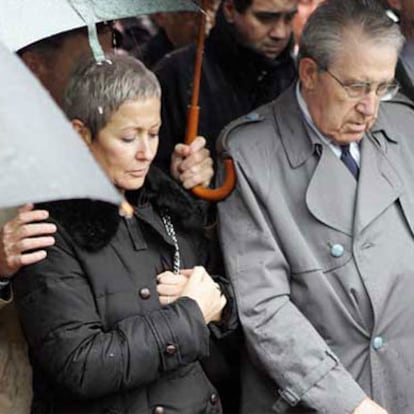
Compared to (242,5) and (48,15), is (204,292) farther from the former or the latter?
A: (242,5)

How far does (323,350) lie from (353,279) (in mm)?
250

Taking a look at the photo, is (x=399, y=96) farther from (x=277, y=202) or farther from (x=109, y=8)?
(x=109, y=8)

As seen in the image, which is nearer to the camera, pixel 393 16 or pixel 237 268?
pixel 237 268

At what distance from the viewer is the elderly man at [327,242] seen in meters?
3.83

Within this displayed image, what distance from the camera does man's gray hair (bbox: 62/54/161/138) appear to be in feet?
11.7

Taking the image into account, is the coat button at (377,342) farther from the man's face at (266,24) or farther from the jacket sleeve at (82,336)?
the man's face at (266,24)

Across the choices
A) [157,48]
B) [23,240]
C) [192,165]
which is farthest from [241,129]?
[157,48]

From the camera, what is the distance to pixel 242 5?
4.77 m

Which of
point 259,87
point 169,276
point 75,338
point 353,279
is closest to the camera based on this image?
point 75,338

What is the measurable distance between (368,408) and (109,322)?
2.91 feet

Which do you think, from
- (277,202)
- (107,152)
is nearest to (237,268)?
(277,202)

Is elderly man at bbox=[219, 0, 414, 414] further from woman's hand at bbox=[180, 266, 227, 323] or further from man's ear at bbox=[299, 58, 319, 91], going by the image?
woman's hand at bbox=[180, 266, 227, 323]

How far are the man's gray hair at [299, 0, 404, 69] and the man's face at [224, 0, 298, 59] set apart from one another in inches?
29.0

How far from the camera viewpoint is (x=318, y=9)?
4031 mm
